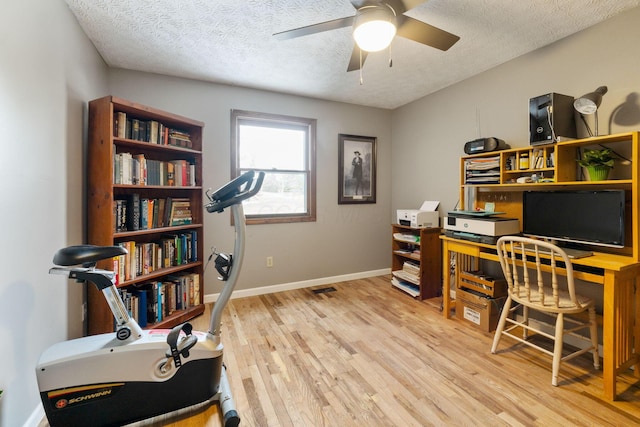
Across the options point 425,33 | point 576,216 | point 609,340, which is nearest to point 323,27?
point 425,33

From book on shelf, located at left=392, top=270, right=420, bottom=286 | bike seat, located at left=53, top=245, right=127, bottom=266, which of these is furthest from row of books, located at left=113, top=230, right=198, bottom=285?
book on shelf, located at left=392, top=270, right=420, bottom=286

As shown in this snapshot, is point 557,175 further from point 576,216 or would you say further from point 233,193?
point 233,193

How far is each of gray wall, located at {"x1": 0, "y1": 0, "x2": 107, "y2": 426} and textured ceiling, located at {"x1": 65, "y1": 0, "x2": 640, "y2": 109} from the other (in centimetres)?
48

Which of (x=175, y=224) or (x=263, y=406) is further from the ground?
(x=175, y=224)

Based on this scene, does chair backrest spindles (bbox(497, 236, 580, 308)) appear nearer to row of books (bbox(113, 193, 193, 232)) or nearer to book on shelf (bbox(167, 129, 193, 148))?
row of books (bbox(113, 193, 193, 232))

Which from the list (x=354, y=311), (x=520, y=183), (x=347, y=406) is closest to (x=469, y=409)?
(x=347, y=406)

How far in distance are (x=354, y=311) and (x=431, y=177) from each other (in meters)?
1.87

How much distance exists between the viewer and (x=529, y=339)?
227cm

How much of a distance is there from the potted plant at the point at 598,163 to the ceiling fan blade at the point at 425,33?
1223mm

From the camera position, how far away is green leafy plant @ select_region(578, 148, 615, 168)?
1889mm

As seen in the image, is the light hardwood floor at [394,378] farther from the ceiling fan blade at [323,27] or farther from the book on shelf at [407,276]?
the ceiling fan blade at [323,27]

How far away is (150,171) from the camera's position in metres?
2.44

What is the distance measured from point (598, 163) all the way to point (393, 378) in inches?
77.8

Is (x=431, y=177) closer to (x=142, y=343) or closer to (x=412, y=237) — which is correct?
(x=412, y=237)
